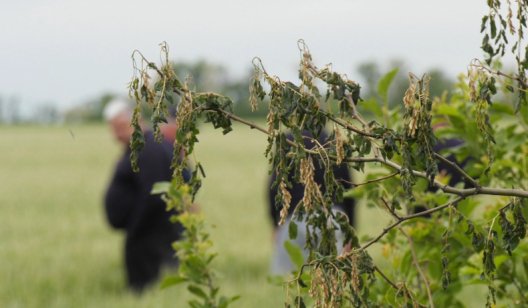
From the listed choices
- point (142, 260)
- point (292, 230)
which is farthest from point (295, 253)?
point (142, 260)

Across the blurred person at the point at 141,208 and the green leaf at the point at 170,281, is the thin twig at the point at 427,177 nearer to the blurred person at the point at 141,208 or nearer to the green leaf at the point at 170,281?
the green leaf at the point at 170,281

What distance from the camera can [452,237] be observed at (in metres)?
2.34

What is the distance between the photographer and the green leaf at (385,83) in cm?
210

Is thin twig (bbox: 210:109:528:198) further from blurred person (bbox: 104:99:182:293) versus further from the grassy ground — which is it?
blurred person (bbox: 104:99:182:293)

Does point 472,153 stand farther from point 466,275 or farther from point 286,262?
point 286,262

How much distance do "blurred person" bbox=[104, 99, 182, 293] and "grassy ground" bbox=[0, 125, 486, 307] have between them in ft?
1.30

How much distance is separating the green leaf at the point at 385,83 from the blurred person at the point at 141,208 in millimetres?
6949

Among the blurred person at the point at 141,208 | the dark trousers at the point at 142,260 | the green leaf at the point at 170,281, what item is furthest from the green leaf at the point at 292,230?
the dark trousers at the point at 142,260

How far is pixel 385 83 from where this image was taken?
2.16 metres

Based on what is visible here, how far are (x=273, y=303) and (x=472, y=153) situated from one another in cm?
457

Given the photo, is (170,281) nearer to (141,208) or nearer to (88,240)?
(141,208)

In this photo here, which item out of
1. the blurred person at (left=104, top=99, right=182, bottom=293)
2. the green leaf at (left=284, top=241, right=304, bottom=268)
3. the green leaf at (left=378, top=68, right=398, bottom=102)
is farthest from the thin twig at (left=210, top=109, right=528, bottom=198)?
the blurred person at (left=104, top=99, right=182, bottom=293)

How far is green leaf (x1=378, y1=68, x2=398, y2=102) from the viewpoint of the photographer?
6.90 ft

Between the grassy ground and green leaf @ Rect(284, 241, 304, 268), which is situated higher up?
the grassy ground
